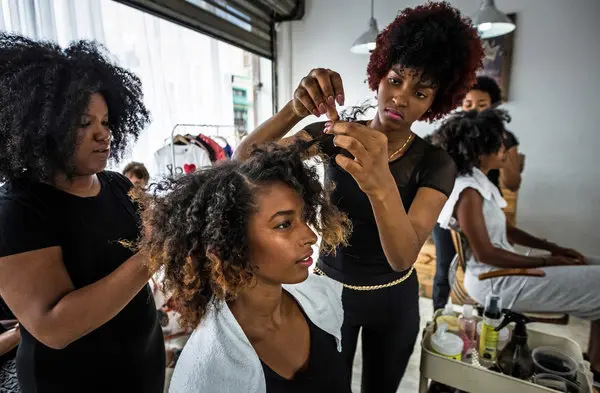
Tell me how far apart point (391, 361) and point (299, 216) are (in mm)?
632

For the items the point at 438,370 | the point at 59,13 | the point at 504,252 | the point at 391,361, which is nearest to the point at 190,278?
the point at 391,361

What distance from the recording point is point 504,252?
5.18ft

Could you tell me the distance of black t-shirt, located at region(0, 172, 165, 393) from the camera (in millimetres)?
706

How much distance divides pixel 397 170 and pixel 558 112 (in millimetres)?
2598

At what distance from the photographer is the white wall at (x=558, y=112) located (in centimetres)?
271

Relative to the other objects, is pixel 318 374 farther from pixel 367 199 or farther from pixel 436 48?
pixel 436 48

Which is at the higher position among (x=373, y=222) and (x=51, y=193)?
(x=51, y=193)

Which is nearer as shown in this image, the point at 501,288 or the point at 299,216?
the point at 299,216

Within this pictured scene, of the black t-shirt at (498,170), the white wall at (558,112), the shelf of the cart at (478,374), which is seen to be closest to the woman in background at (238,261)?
the shelf of the cart at (478,374)

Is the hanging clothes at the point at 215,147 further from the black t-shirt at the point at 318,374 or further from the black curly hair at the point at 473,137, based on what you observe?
the black t-shirt at the point at 318,374

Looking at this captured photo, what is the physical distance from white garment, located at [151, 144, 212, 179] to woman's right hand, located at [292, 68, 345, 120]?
1481 mm

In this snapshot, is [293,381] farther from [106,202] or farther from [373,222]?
[106,202]

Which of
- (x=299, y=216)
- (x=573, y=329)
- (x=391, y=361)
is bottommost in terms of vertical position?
(x=573, y=329)

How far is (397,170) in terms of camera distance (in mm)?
989
